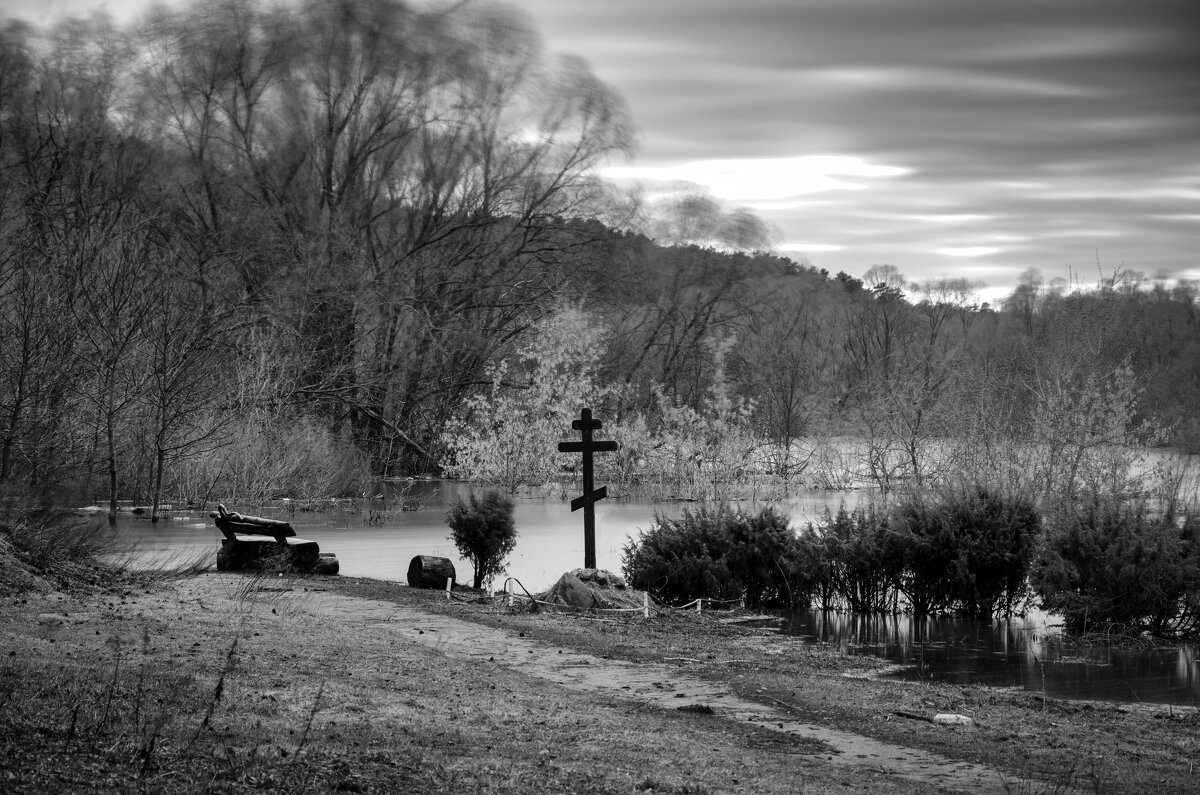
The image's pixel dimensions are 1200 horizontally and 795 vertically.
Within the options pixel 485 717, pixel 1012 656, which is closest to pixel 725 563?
pixel 1012 656

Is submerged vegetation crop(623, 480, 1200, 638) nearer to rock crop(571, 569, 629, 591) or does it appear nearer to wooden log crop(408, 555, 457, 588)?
rock crop(571, 569, 629, 591)

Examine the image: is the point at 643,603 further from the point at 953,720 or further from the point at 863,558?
the point at 953,720

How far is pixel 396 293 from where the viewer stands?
40562 mm

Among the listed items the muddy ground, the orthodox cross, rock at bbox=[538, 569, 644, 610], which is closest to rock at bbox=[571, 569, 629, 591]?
rock at bbox=[538, 569, 644, 610]

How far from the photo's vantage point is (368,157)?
42688 mm

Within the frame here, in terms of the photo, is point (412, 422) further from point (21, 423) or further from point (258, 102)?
point (21, 423)

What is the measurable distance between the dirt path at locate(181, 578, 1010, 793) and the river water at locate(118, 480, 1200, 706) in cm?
335

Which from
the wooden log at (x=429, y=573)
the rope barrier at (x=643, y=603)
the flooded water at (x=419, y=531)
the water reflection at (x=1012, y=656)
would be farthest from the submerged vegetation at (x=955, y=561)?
the wooden log at (x=429, y=573)

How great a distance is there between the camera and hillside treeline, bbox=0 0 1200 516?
1161 inches

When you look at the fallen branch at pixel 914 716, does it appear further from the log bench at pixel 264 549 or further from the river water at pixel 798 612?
the log bench at pixel 264 549

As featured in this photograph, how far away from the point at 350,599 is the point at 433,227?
98.8 feet

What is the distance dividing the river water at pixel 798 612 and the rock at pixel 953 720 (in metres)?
2.98

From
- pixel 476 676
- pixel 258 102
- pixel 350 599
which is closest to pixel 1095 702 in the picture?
pixel 476 676

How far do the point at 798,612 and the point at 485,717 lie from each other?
9.99m
